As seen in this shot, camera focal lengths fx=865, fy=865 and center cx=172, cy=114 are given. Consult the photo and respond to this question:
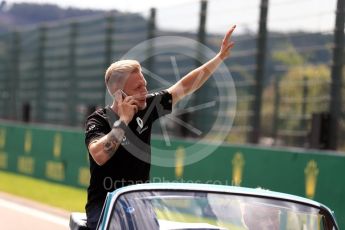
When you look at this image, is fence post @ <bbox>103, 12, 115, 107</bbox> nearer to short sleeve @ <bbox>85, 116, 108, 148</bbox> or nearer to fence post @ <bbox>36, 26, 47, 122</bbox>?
fence post @ <bbox>36, 26, 47, 122</bbox>

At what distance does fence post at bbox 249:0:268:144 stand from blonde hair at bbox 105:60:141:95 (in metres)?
9.83

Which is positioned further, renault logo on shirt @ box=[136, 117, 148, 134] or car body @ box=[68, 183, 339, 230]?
renault logo on shirt @ box=[136, 117, 148, 134]

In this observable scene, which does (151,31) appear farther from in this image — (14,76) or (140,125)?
(140,125)

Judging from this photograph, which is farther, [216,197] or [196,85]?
[196,85]

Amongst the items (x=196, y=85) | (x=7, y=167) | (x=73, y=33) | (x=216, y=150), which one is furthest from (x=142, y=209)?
(x=73, y=33)

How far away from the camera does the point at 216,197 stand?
4832 mm

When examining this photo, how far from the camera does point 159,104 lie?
19.9 feet

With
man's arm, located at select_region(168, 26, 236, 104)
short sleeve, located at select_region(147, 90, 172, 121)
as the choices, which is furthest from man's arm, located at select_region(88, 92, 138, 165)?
man's arm, located at select_region(168, 26, 236, 104)

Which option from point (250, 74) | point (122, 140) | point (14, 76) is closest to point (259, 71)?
point (250, 74)

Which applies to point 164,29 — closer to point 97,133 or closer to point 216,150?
point 216,150

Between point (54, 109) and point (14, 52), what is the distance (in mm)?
4009

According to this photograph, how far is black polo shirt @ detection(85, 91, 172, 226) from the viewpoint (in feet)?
17.7

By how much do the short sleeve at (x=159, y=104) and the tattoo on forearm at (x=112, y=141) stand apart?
27.0 inches

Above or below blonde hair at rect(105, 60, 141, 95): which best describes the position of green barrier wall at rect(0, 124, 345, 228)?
below
